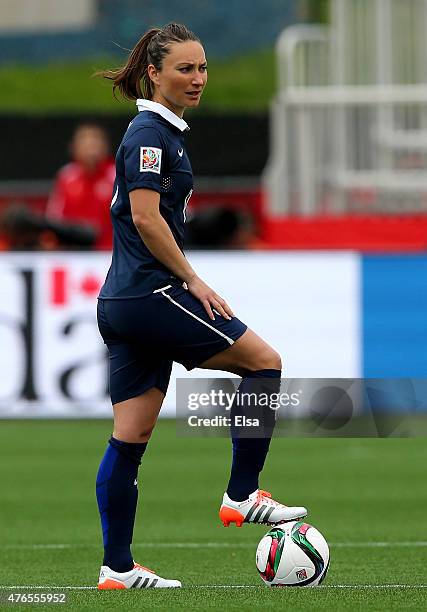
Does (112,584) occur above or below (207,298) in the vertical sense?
below

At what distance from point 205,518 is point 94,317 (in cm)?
444

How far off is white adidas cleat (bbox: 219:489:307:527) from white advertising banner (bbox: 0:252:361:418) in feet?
21.7

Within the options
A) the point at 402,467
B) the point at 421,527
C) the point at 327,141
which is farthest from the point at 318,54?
the point at 421,527

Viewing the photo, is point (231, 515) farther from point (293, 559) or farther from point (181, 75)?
point (181, 75)

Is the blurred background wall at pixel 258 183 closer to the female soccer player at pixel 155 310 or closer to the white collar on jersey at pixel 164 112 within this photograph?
the female soccer player at pixel 155 310

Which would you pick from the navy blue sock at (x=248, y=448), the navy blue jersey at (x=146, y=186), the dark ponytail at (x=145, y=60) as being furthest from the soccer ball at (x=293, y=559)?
the dark ponytail at (x=145, y=60)

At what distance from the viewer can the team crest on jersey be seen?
237 inches

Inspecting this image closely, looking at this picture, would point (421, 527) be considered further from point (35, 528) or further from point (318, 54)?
point (318, 54)

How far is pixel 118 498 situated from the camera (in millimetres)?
6281

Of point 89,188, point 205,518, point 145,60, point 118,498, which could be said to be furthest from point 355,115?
point 118,498

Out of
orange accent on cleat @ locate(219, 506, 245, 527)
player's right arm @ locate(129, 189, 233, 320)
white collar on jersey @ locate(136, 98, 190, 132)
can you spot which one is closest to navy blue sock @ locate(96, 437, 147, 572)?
orange accent on cleat @ locate(219, 506, 245, 527)

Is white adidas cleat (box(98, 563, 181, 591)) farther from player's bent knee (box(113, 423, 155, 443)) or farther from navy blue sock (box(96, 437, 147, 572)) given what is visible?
player's bent knee (box(113, 423, 155, 443))

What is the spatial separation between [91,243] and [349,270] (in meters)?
2.29

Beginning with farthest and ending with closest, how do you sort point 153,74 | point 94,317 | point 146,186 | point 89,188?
point 89,188 < point 94,317 < point 153,74 < point 146,186
